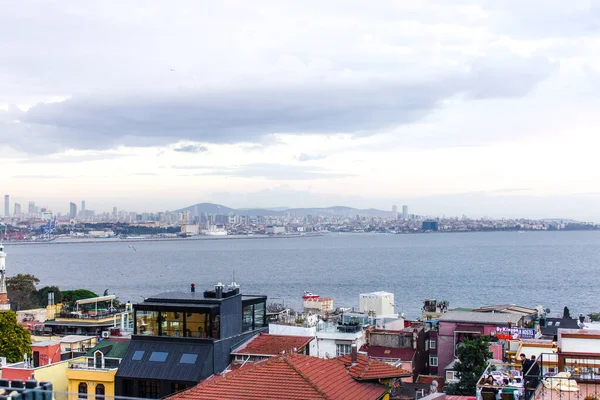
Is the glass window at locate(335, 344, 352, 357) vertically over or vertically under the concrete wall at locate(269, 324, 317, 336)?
under

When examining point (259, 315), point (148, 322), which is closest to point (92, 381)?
point (148, 322)

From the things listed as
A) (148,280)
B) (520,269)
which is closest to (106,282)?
(148,280)

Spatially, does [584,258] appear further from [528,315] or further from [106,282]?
[528,315]

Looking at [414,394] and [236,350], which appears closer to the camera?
[236,350]

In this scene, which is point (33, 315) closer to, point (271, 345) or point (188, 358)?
point (188, 358)

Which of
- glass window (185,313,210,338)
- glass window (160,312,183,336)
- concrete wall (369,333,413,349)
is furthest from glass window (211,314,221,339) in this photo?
concrete wall (369,333,413,349)

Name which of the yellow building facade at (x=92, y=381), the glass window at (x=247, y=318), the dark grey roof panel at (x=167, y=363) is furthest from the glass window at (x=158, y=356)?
the glass window at (x=247, y=318)

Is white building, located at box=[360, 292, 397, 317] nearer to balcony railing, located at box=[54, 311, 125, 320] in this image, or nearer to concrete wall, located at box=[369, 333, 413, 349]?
concrete wall, located at box=[369, 333, 413, 349]
